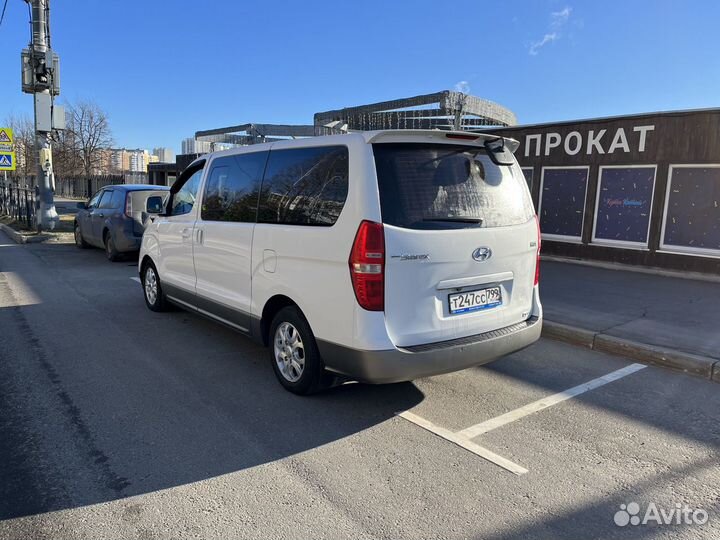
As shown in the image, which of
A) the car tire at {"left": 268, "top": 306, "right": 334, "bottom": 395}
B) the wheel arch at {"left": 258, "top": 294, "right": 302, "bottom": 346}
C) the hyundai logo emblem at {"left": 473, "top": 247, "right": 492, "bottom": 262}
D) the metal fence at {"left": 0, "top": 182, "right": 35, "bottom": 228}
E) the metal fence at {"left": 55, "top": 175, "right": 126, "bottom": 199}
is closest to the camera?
the hyundai logo emblem at {"left": 473, "top": 247, "right": 492, "bottom": 262}

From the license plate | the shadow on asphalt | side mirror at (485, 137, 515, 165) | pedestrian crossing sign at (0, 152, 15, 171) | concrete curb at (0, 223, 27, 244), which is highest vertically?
pedestrian crossing sign at (0, 152, 15, 171)

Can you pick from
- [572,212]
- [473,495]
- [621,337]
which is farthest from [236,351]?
[572,212]

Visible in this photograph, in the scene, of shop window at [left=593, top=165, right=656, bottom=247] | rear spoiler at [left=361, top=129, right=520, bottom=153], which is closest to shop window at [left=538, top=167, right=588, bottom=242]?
shop window at [left=593, top=165, right=656, bottom=247]

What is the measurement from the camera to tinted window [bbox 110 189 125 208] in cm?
1104

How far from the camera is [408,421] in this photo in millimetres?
3840

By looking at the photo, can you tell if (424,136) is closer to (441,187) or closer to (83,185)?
(441,187)

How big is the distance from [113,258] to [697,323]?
10.7m

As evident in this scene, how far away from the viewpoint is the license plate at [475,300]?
12.3 feet

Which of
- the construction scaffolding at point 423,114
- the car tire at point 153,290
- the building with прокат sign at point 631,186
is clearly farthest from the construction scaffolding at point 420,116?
the car tire at point 153,290

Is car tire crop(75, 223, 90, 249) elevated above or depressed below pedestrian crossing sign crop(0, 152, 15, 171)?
below

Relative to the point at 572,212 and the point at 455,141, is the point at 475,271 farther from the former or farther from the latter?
the point at 572,212

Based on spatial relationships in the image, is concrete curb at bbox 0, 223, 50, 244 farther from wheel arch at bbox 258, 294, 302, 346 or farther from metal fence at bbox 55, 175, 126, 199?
metal fence at bbox 55, 175, 126, 199

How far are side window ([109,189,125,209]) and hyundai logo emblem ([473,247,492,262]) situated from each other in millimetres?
9326

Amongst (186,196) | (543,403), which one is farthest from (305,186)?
(543,403)
